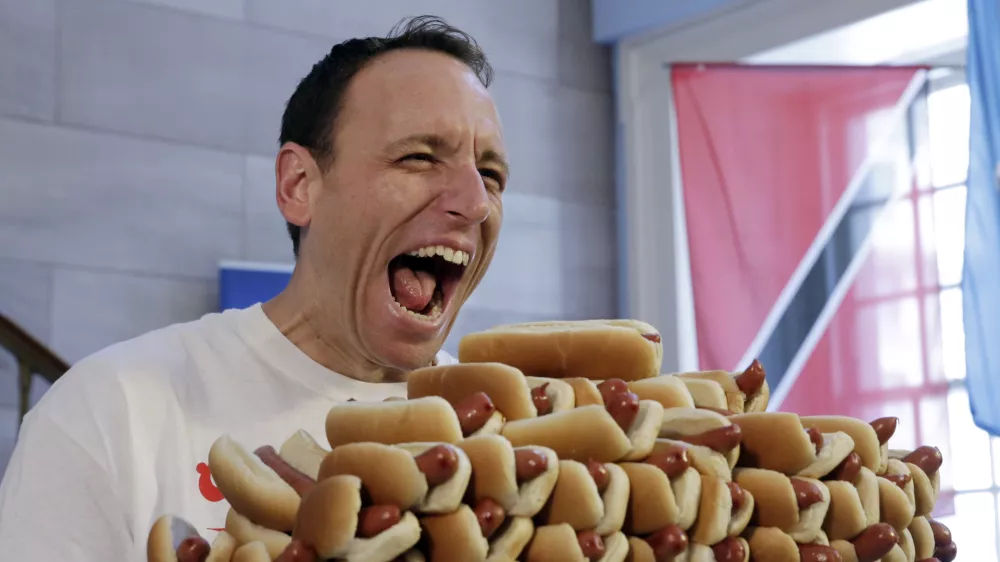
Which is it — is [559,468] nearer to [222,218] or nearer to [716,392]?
[716,392]

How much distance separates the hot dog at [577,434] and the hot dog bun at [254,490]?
0.09 meters

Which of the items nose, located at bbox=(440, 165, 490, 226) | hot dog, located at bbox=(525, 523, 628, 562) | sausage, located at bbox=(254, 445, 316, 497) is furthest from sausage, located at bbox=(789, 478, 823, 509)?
nose, located at bbox=(440, 165, 490, 226)

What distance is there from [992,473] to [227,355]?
2.86m

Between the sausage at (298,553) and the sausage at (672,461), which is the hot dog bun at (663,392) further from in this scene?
the sausage at (298,553)

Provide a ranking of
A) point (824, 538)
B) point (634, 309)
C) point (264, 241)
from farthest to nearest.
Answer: point (634, 309) < point (264, 241) < point (824, 538)

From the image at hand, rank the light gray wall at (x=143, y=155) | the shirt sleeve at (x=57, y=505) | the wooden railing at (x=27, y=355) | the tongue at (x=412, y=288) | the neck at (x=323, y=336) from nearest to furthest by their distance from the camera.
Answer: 1. the shirt sleeve at (x=57, y=505)
2. the neck at (x=323, y=336)
3. the tongue at (x=412, y=288)
4. the wooden railing at (x=27, y=355)
5. the light gray wall at (x=143, y=155)

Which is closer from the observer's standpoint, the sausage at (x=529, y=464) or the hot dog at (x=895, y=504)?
the sausage at (x=529, y=464)

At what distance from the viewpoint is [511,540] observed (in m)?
0.48

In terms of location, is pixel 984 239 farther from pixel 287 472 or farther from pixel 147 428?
pixel 287 472

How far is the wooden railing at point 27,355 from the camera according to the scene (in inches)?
116

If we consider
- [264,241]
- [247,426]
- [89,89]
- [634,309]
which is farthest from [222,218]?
[247,426]

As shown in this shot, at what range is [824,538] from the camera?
1.89 feet

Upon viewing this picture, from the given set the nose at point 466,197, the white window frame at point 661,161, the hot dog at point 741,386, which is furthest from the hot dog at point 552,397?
the white window frame at point 661,161

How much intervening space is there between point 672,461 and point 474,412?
8 cm
